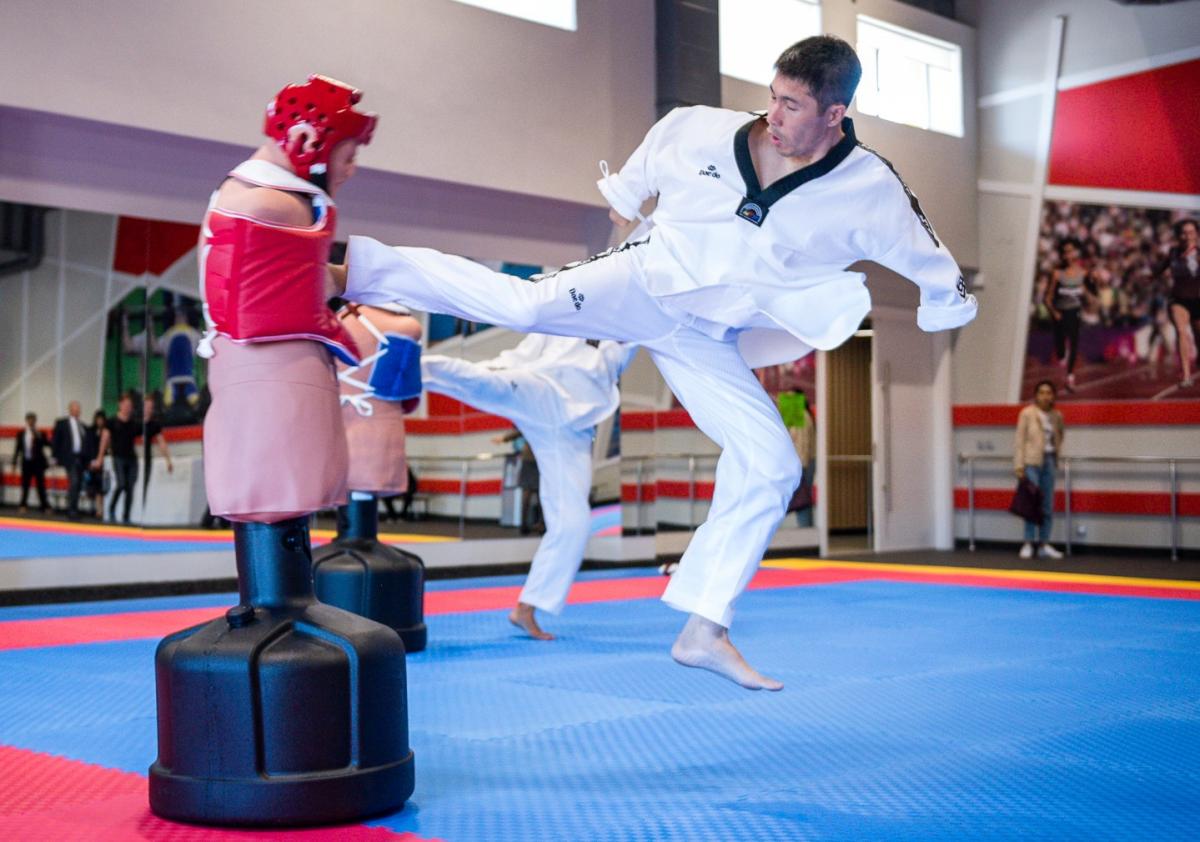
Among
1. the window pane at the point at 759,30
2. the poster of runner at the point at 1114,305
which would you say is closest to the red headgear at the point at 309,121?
the window pane at the point at 759,30

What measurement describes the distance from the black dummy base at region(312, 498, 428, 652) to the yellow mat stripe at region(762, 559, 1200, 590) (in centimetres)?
549

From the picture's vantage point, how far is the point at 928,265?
3420 millimetres

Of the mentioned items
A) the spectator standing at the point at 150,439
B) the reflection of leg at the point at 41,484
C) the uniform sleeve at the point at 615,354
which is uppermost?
the uniform sleeve at the point at 615,354

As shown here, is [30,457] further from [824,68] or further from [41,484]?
[824,68]

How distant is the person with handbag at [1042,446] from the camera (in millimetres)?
11109

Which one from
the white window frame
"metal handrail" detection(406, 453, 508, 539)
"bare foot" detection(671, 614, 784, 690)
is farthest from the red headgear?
the white window frame

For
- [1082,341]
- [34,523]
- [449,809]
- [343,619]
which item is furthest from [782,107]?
[1082,341]

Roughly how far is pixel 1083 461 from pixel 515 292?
380 inches

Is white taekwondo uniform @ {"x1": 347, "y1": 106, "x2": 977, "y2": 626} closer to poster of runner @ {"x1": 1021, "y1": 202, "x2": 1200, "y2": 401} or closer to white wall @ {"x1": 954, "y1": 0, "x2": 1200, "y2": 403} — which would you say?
poster of runner @ {"x1": 1021, "y1": 202, "x2": 1200, "y2": 401}

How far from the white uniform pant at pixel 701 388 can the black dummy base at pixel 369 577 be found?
1.73 m

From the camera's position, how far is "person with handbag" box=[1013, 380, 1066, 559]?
11109mm

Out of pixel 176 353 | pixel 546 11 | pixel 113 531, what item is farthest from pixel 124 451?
pixel 546 11

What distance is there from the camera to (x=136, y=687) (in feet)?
13.9

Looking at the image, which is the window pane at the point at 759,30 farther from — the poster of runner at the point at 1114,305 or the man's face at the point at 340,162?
the man's face at the point at 340,162
